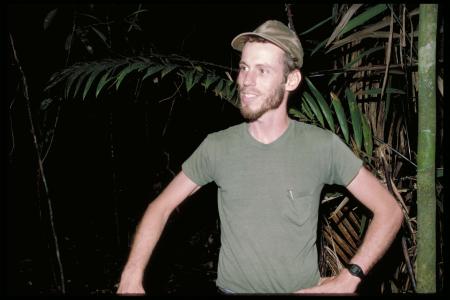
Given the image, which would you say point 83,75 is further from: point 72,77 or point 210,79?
point 210,79

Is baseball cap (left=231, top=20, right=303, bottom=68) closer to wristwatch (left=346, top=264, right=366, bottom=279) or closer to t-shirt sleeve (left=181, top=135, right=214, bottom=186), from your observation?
t-shirt sleeve (left=181, top=135, right=214, bottom=186)

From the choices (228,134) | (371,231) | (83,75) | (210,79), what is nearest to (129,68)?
(83,75)

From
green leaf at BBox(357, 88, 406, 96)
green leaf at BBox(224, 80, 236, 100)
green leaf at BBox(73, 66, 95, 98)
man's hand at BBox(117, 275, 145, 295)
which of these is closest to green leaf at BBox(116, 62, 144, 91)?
green leaf at BBox(73, 66, 95, 98)

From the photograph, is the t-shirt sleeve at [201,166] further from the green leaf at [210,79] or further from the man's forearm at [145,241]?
the green leaf at [210,79]

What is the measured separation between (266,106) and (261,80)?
0.38 ft

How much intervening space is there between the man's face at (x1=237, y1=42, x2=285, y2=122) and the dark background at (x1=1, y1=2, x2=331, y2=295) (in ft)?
2.53

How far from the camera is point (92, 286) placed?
4.02m

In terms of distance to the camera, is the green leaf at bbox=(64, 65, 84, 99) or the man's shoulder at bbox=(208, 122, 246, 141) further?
the green leaf at bbox=(64, 65, 84, 99)

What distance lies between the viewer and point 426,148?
1.38m

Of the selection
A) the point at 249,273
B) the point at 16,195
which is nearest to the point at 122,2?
the point at 249,273

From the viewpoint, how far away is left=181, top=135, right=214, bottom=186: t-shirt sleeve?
1697mm

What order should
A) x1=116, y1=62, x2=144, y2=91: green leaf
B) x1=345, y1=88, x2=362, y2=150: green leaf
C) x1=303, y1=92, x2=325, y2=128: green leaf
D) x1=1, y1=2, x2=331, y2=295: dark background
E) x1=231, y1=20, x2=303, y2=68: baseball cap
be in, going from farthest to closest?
x1=1, y1=2, x2=331, y2=295: dark background < x1=116, y1=62, x2=144, y2=91: green leaf < x1=303, y1=92, x2=325, y2=128: green leaf < x1=345, y1=88, x2=362, y2=150: green leaf < x1=231, y1=20, x2=303, y2=68: baseball cap

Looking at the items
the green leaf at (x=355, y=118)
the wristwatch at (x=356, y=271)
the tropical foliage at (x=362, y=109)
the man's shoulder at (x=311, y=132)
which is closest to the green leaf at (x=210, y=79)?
the tropical foliage at (x=362, y=109)

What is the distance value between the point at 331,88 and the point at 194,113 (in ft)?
6.59
